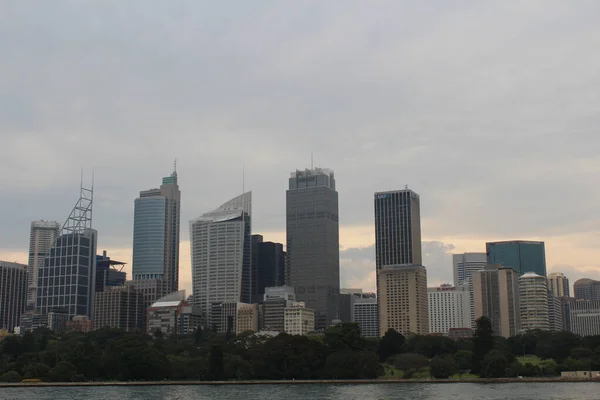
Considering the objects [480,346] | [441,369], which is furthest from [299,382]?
[480,346]

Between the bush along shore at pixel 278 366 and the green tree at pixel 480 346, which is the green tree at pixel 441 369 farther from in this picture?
the green tree at pixel 480 346

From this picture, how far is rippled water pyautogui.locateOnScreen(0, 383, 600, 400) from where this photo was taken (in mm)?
126000

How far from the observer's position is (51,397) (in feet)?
441

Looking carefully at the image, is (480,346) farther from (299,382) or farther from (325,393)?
(325,393)

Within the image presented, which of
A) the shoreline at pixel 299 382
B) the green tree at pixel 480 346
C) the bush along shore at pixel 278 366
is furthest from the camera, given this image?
the green tree at pixel 480 346

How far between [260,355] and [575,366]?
72.0 meters

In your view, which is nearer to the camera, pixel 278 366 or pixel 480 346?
pixel 278 366

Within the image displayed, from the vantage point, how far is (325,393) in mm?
137250

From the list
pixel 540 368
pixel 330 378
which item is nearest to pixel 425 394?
pixel 330 378

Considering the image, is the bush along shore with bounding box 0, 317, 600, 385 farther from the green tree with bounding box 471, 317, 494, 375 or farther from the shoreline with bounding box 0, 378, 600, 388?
the shoreline with bounding box 0, 378, 600, 388

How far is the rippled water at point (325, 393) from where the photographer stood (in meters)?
126

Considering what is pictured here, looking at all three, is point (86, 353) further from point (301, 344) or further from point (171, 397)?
point (171, 397)

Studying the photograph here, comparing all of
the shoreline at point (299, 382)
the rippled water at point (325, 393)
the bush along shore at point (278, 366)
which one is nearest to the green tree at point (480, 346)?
the bush along shore at point (278, 366)

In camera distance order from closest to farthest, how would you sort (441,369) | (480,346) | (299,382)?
(299,382), (441,369), (480,346)
